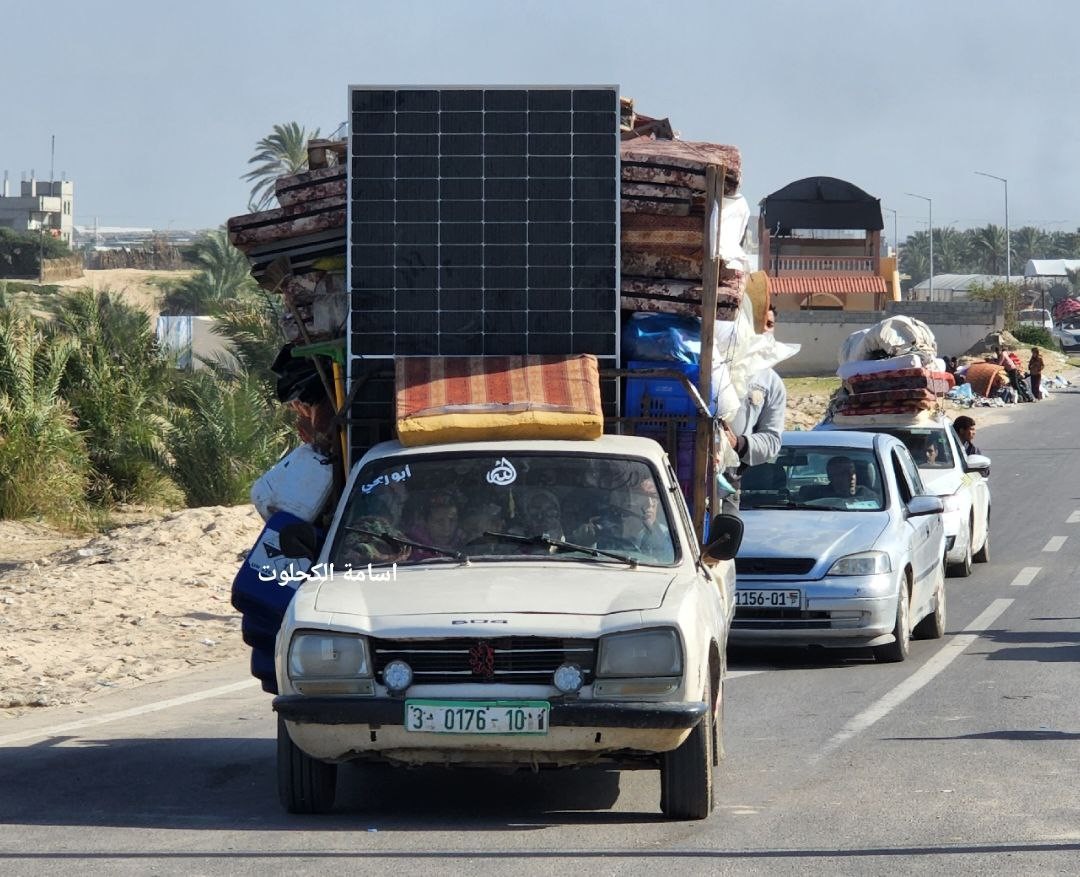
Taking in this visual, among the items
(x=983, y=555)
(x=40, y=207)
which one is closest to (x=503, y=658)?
(x=983, y=555)

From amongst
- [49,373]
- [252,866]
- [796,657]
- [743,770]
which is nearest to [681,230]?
[743,770]

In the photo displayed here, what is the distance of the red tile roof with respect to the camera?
68375 millimetres

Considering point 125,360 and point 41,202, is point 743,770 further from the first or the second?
point 41,202

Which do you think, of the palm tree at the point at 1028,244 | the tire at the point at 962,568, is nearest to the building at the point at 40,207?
the palm tree at the point at 1028,244

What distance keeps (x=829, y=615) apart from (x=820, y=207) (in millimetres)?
62754

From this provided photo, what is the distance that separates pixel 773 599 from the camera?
469 inches

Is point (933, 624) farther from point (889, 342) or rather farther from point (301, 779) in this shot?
point (301, 779)

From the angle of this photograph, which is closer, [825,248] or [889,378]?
[889,378]

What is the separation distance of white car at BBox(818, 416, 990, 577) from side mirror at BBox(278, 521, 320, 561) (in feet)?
34.1

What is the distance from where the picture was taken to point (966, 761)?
832 centimetres

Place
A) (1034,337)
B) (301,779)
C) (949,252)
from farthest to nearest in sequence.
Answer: (949,252) < (1034,337) < (301,779)

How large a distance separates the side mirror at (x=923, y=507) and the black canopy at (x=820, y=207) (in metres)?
59.5

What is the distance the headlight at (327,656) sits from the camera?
6684 mm

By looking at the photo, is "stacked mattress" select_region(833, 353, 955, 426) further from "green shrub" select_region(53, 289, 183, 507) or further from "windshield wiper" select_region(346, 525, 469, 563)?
"windshield wiper" select_region(346, 525, 469, 563)
